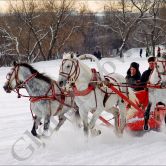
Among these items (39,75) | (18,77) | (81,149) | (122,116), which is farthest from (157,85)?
(18,77)

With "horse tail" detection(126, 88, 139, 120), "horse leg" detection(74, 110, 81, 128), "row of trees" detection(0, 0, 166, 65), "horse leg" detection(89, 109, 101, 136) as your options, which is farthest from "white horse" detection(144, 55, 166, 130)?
"row of trees" detection(0, 0, 166, 65)

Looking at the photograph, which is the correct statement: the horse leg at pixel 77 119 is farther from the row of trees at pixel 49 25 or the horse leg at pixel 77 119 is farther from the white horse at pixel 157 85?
the row of trees at pixel 49 25

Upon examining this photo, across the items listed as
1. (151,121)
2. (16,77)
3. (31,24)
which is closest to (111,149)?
(151,121)

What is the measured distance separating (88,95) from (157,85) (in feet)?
4.60

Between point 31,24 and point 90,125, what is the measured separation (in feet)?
112

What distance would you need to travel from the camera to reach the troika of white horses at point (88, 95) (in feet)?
25.1

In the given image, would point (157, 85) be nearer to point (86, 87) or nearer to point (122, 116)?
point (122, 116)

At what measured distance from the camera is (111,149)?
7.66m

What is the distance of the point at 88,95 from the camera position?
7.68 meters

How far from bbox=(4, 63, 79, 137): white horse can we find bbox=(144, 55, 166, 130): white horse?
1838 millimetres

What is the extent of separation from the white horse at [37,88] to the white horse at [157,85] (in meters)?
1.84

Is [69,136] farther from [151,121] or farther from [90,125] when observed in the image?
[151,121]

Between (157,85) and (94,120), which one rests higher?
(157,85)

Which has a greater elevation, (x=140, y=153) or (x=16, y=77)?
(x=16, y=77)
